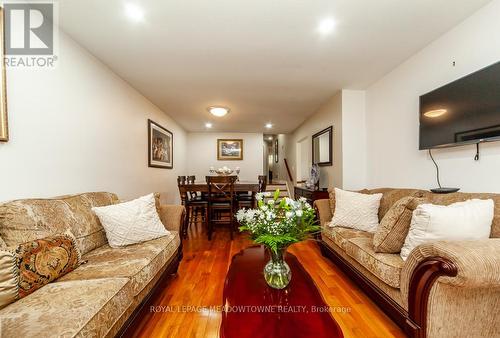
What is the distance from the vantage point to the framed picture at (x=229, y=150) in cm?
680

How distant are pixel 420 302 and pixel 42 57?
3157mm

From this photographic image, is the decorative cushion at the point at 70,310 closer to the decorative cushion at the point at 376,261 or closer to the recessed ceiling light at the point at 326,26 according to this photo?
the decorative cushion at the point at 376,261

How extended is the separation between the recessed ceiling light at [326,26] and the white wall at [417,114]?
3.73 ft

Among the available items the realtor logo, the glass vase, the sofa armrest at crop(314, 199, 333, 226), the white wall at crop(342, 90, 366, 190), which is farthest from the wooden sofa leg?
the realtor logo

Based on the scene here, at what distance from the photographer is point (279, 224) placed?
1.25 meters

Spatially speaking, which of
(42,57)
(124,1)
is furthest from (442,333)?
(42,57)

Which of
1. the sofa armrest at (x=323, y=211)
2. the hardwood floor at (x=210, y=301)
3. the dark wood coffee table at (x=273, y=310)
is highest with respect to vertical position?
the sofa armrest at (x=323, y=211)

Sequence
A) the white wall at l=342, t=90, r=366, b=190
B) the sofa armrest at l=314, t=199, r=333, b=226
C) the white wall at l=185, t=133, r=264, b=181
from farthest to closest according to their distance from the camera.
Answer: the white wall at l=185, t=133, r=264, b=181, the white wall at l=342, t=90, r=366, b=190, the sofa armrest at l=314, t=199, r=333, b=226

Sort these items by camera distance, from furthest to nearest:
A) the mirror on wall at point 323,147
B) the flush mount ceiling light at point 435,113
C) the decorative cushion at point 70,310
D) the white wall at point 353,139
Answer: the mirror on wall at point 323,147, the white wall at point 353,139, the flush mount ceiling light at point 435,113, the decorative cushion at point 70,310

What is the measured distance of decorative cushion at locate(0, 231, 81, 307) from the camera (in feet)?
3.27

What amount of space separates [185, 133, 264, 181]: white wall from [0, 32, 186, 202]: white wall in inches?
130

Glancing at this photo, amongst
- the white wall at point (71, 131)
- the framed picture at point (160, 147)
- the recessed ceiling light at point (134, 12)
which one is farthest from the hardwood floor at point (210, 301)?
the recessed ceiling light at point (134, 12)

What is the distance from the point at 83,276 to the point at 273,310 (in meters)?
1.10

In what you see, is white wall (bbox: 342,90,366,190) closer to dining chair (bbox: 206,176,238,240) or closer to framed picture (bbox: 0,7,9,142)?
dining chair (bbox: 206,176,238,240)
